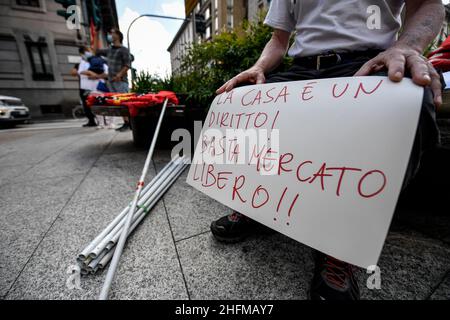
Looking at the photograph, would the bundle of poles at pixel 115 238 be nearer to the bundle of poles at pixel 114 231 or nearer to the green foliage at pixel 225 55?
the bundle of poles at pixel 114 231

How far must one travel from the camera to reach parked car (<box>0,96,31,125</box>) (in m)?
6.24

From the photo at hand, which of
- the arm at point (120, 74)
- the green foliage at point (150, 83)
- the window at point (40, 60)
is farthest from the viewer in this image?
the window at point (40, 60)

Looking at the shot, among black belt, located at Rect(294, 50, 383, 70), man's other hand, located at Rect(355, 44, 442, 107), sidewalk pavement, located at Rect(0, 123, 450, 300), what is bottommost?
sidewalk pavement, located at Rect(0, 123, 450, 300)

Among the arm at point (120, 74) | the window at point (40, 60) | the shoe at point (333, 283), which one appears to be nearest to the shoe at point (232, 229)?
the shoe at point (333, 283)

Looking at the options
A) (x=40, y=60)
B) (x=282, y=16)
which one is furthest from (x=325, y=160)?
(x=40, y=60)

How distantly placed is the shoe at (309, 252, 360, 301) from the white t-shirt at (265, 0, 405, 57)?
0.88m

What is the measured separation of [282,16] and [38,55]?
15.4 m

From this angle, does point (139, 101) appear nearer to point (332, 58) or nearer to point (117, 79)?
point (332, 58)

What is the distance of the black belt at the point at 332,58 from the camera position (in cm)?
87

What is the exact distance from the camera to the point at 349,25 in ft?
2.92

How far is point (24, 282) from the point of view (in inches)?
31.4

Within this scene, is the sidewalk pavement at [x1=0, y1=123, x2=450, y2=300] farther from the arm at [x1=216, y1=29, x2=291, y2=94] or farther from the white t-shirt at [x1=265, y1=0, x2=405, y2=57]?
the white t-shirt at [x1=265, y1=0, x2=405, y2=57]

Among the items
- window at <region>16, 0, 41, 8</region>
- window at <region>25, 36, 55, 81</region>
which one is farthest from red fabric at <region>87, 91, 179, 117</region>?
window at <region>16, 0, 41, 8</region>

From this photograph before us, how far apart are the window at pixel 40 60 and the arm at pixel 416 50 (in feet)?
50.5
